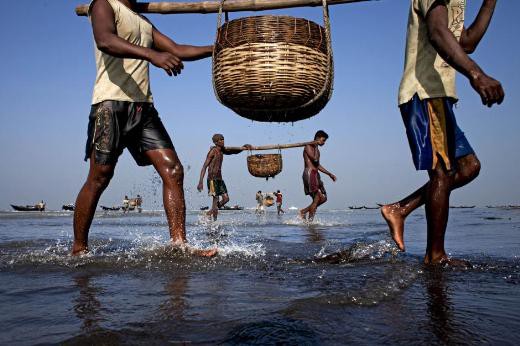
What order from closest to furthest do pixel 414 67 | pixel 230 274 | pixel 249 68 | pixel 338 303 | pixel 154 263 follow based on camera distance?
pixel 338 303 < pixel 230 274 < pixel 154 263 < pixel 414 67 < pixel 249 68

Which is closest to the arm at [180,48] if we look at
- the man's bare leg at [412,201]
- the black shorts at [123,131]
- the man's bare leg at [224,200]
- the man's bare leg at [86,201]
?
the black shorts at [123,131]

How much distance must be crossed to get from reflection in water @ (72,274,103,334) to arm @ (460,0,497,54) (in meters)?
2.69

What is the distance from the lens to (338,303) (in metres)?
1.53

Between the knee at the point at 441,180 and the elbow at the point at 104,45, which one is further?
the elbow at the point at 104,45

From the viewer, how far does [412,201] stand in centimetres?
305

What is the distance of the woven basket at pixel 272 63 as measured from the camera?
3.08 m

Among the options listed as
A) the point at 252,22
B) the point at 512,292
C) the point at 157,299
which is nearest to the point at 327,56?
the point at 252,22

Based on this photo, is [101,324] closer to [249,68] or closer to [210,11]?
[249,68]

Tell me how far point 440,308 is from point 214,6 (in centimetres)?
303

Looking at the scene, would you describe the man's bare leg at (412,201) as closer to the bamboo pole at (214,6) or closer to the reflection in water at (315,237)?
the reflection in water at (315,237)

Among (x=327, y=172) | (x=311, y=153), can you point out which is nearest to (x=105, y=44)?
(x=311, y=153)

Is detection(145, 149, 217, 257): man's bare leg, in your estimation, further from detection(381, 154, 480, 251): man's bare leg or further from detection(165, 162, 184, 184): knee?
detection(381, 154, 480, 251): man's bare leg

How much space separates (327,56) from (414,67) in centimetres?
68

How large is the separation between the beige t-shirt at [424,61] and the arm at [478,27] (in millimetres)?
129
